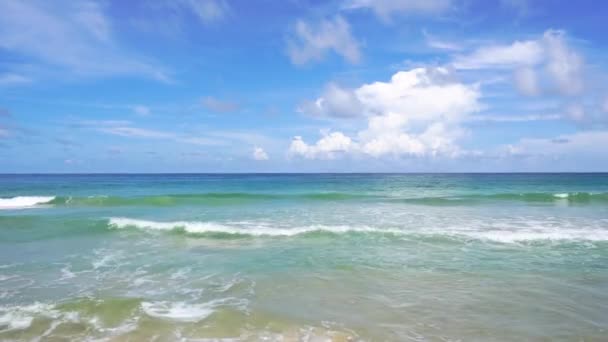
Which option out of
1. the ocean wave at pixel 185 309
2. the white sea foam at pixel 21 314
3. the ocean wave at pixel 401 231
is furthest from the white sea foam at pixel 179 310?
the ocean wave at pixel 401 231

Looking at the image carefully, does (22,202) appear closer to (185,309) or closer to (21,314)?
(21,314)

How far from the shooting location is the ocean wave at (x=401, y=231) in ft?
47.0

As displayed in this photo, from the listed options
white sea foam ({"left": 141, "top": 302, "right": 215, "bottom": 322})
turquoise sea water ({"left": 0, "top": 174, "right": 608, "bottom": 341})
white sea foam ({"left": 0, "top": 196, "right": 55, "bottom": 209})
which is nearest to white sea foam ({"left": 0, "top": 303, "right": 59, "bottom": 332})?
turquoise sea water ({"left": 0, "top": 174, "right": 608, "bottom": 341})

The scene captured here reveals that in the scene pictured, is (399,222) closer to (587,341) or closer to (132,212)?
(587,341)

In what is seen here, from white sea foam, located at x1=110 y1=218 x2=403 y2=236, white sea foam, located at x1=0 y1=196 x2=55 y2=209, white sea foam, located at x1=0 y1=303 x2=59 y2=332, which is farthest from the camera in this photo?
white sea foam, located at x1=0 y1=196 x2=55 y2=209

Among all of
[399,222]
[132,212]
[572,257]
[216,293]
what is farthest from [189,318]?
[132,212]

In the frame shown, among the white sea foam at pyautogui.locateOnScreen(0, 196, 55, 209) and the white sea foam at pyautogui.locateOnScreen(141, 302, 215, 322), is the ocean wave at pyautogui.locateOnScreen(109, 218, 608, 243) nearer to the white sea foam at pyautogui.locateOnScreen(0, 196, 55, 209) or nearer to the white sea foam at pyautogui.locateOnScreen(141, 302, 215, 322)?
the white sea foam at pyautogui.locateOnScreen(141, 302, 215, 322)

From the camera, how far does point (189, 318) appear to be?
683cm

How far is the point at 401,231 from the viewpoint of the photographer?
15844 mm

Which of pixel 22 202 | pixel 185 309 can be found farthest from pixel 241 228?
pixel 22 202

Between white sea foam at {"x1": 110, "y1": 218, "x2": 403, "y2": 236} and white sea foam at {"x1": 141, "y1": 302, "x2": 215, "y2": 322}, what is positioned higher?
white sea foam at {"x1": 110, "y1": 218, "x2": 403, "y2": 236}

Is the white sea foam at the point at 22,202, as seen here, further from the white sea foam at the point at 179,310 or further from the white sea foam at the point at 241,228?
the white sea foam at the point at 179,310

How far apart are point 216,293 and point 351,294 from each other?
2.98m

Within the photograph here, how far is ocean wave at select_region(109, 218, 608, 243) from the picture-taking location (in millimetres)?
14320
